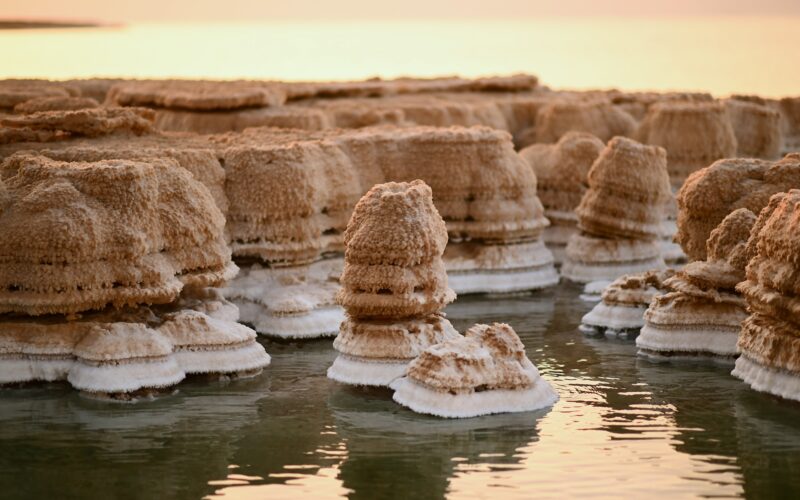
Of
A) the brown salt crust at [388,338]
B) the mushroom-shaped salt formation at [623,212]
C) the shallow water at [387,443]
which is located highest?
the mushroom-shaped salt formation at [623,212]

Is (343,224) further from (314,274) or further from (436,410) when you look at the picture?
(436,410)

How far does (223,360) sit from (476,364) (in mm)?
3990

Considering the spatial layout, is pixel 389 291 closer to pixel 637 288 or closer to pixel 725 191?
pixel 637 288

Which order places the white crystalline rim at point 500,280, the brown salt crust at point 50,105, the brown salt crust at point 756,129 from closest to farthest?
the white crystalline rim at point 500,280, the brown salt crust at point 50,105, the brown salt crust at point 756,129

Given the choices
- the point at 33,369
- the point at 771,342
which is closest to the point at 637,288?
the point at 771,342

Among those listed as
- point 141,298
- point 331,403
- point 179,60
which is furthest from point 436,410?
point 179,60

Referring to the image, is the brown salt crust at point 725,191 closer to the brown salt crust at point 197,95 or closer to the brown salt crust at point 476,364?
the brown salt crust at point 476,364

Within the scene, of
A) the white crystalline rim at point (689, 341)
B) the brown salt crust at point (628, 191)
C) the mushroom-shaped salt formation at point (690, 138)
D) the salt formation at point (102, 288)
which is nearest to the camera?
the salt formation at point (102, 288)

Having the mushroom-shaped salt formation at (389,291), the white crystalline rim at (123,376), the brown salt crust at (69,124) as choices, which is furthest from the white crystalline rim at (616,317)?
the brown salt crust at (69,124)

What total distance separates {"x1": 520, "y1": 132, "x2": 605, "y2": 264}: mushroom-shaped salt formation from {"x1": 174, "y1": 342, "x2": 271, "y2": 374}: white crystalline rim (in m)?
11.4

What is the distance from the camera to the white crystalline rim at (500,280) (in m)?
34.1

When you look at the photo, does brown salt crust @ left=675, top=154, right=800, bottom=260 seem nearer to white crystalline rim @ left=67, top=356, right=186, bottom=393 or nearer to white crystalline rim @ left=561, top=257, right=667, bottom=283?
white crystalline rim @ left=561, top=257, right=667, bottom=283

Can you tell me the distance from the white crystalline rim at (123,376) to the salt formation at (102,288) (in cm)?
1

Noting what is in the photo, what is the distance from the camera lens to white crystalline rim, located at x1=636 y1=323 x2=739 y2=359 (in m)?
27.9
